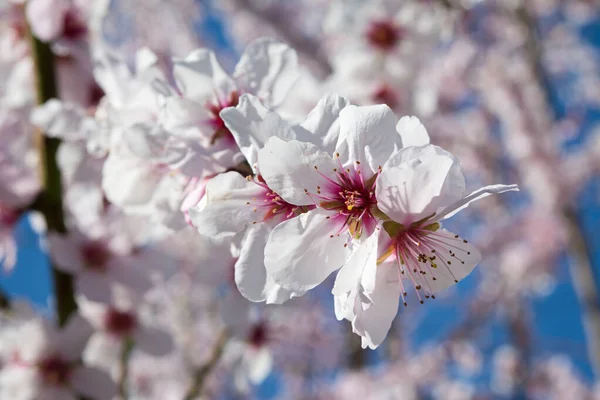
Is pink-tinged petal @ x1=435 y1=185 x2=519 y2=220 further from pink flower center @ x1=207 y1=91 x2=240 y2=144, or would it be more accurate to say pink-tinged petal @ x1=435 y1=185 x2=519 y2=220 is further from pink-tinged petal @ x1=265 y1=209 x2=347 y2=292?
pink flower center @ x1=207 y1=91 x2=240 y2=144

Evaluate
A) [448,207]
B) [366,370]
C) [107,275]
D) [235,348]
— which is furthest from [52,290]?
[366,370]

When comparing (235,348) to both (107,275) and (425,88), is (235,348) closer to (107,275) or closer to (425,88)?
(107,275)

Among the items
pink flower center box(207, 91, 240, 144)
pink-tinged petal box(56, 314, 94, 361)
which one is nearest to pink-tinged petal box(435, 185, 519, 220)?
pink flower center box(207, 91, 240, 144)

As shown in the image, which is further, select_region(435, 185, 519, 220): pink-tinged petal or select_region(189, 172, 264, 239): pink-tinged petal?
select_region(189, 172, 264, 239): pink-tinged petal

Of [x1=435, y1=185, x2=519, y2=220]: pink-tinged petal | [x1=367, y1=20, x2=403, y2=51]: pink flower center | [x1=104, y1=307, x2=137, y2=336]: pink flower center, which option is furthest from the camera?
[x1=367, y1=20, x2=403, y2=51]: pink flower center

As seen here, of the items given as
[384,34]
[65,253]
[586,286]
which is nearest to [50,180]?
[65,253]

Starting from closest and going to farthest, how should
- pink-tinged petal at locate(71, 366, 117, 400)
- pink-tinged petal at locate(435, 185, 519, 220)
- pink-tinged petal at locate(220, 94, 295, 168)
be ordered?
pink-tinged petal at locate(435, 185, 519, 220) < pink-tinged petal at locate(220, 94, 295, 168) < pink-tinged petal at locate(71, 366, 117, 400)

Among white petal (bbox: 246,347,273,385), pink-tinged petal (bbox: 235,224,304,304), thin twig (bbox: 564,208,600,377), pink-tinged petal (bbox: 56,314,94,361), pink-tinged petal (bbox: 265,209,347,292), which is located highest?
pink-tinged petal (bbox: 265,209,347,292)

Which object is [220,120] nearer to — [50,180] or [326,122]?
[326,122]
